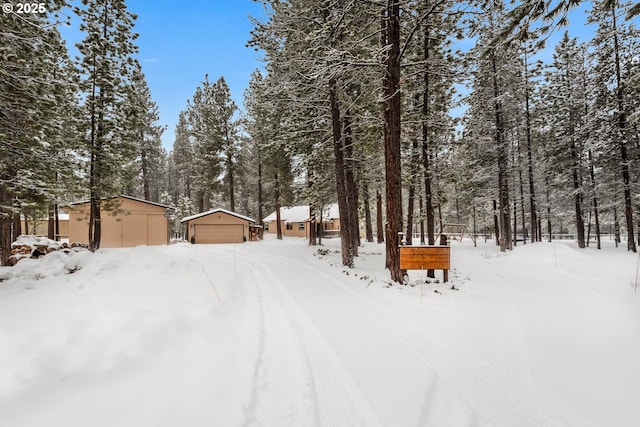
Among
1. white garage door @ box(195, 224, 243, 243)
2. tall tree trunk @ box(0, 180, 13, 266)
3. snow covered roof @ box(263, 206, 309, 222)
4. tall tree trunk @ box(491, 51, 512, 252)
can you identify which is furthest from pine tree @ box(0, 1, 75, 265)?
snow covered roof @ box(263, 206, 309, 222)

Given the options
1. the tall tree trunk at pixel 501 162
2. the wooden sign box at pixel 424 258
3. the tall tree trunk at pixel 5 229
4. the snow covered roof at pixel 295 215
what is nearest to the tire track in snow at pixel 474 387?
the wooden sign box at pixel 424 258

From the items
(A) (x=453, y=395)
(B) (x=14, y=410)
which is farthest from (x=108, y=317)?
(A) (x=453, y=395)

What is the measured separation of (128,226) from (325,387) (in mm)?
24606

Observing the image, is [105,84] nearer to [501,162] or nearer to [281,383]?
[281,383]

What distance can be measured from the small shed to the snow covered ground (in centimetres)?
2131

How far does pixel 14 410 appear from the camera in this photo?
2285 millimetres

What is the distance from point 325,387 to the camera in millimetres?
2803

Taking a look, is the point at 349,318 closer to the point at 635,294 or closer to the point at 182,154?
the point at 635,294

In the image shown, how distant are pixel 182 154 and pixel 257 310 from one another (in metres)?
40.1

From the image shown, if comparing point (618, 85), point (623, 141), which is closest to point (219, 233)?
point (623, 141)

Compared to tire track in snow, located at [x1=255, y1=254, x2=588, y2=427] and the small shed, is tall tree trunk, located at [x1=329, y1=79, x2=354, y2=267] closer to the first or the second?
tire track in snow, located at [x1=255, y1=254, x2=588, y2=427]

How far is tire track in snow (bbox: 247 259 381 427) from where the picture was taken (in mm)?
2346

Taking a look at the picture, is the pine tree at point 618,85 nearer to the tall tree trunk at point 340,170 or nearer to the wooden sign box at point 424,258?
the tall tree trunk at point 340,170

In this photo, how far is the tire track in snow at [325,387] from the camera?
2.35 meters
